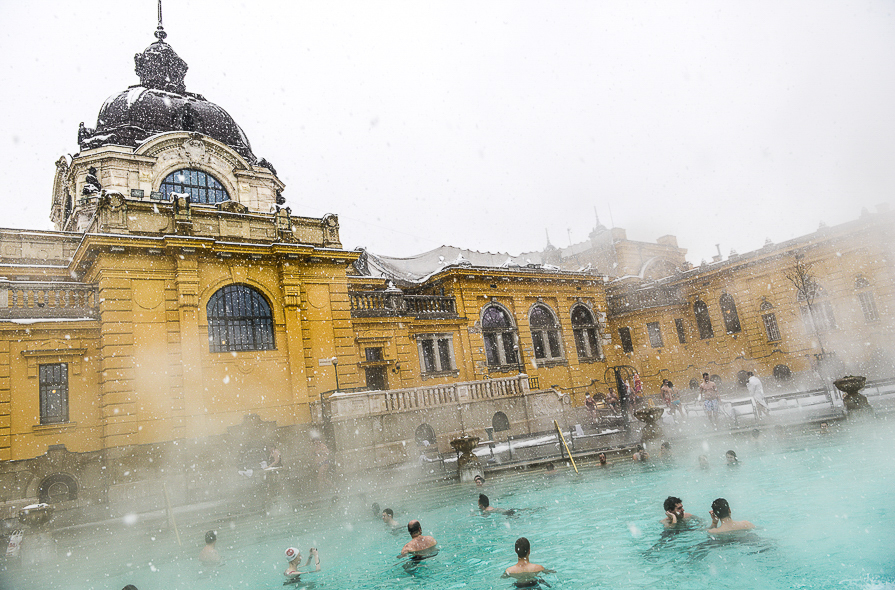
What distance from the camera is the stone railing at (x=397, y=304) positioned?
24.4 meters

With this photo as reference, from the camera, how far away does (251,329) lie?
20562 mm

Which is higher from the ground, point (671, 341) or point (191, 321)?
point (191, 321)

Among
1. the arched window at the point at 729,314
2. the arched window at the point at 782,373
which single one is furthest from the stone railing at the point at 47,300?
the arched window at the point at 782,373

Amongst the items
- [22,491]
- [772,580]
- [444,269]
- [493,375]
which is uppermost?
[444,269]

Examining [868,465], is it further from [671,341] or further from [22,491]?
[671,341]

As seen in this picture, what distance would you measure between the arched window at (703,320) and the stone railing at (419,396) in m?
17.3

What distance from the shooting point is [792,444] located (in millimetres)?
14922

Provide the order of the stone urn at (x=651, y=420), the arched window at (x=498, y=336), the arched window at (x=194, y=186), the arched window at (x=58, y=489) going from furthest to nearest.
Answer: the arched window at (x=498, y=336)
the arched window at (x=194, y=186)
the stone urn at (x=651, y=420)
the arched window at (x=58, y=489)

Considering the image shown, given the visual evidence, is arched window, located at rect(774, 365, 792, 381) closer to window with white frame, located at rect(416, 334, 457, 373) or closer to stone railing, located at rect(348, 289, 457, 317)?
window with white frame, located at rect(416, 334, 457, 373)

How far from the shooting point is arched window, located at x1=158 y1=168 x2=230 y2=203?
2314 cm

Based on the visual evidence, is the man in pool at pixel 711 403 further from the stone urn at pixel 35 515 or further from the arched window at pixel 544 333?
the stone urn at pixel 35 515

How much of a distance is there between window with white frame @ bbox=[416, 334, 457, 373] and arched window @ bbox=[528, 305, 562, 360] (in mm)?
5928

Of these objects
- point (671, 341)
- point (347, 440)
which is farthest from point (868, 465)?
point (671, 341)

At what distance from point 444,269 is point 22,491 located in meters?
19.1
